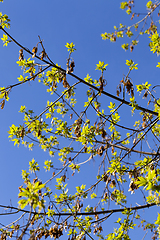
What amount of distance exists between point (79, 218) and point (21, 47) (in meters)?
3.20

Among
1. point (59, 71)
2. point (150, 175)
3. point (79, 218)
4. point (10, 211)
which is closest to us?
point (150, 175)

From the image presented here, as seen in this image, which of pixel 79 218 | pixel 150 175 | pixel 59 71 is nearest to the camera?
pixel 150 175

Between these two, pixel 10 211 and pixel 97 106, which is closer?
pixel 10 211

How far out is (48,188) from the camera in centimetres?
413

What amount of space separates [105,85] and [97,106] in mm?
639

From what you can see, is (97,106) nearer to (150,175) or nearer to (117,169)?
(117,169)

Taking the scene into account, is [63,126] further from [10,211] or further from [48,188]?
[10,211]

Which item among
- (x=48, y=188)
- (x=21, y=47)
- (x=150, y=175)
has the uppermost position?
(x=21, y=47)

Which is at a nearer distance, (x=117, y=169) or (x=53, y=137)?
(x=117, y=169)

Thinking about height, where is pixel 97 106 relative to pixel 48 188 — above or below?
above

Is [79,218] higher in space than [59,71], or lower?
lower

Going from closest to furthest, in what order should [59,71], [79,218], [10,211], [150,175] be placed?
[150,175] < [10,211] < [59,71] < [79,218]

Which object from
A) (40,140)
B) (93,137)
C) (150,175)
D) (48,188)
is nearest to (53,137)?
(40,140)

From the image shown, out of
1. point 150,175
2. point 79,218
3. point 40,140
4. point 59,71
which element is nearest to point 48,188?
point 79,218
